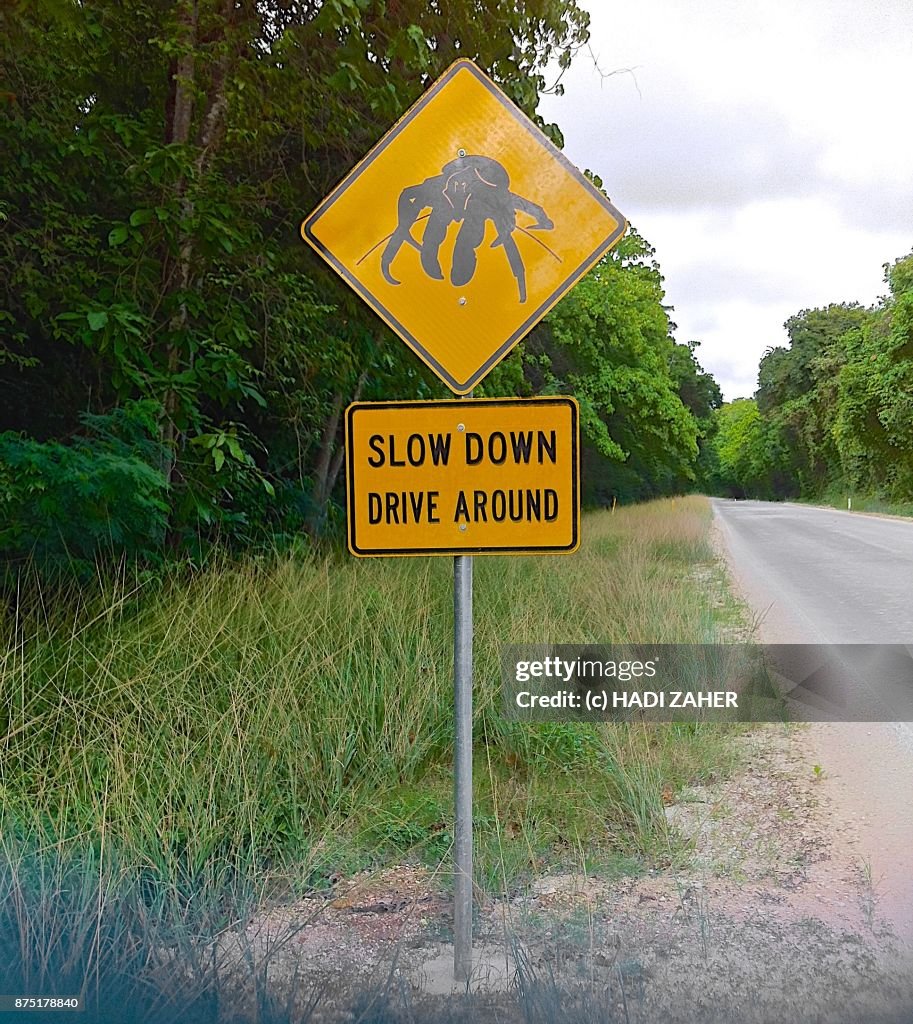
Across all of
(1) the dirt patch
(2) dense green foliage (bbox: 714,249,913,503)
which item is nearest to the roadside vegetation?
(1) the dirt patch

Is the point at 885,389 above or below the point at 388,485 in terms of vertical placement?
above

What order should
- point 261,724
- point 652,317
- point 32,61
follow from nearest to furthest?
point 261,724 < point 32,61 < point 652,317

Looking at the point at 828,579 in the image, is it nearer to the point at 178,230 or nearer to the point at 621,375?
the point at 621,375

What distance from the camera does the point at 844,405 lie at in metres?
19.9

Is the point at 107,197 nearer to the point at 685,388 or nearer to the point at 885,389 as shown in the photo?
the point at 685,388

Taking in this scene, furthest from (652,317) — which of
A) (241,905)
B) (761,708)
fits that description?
(241,905)

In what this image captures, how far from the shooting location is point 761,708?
221 inches

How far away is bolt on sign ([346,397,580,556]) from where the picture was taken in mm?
2645

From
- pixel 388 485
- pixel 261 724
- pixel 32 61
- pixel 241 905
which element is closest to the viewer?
pixel 388 485

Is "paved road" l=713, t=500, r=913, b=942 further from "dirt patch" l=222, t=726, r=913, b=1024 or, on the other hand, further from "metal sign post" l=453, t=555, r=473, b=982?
"metal sign post" l=453, t=555, r=473, b=982

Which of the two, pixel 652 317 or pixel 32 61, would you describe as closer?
pixel 32 61

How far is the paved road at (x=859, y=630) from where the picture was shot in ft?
12.2

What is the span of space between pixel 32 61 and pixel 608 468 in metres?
11.4

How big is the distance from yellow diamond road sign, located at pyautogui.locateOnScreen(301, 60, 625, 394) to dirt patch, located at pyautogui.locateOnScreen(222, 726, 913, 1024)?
6.41 ft
